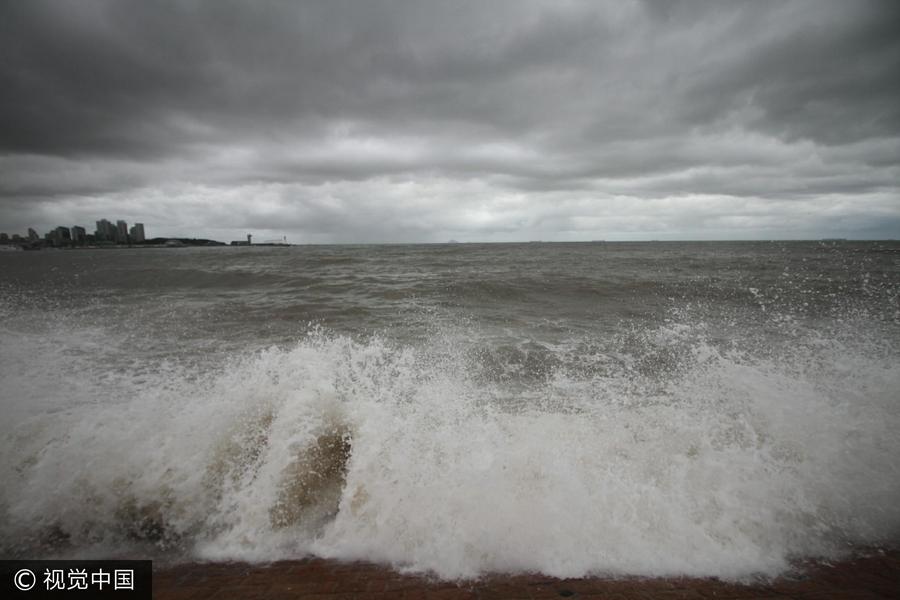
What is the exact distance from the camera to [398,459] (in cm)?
401

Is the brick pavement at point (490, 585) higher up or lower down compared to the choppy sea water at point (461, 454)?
lower down

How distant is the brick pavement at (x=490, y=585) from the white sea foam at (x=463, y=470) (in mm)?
123

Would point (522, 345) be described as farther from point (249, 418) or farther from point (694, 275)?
point (694, 275)
